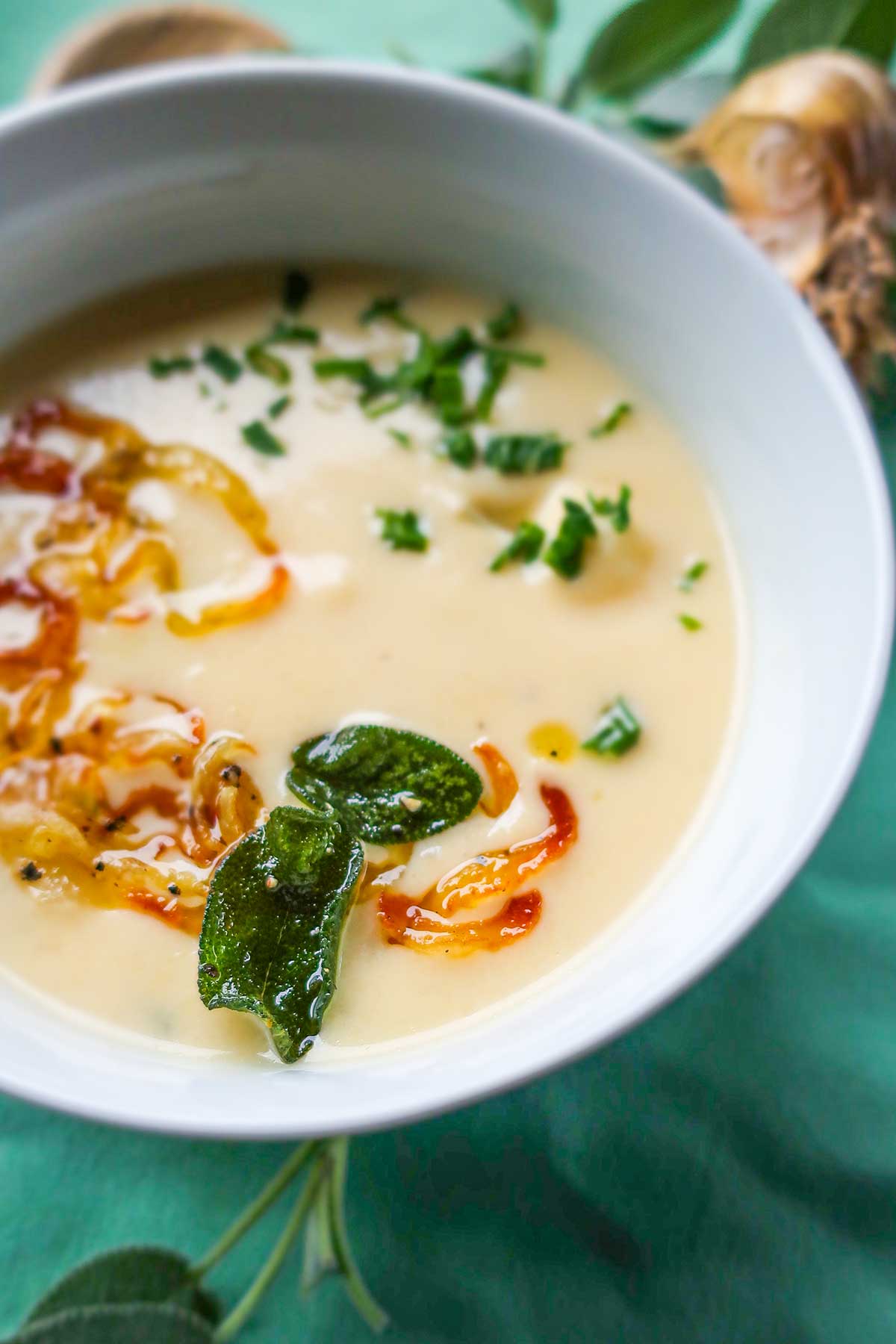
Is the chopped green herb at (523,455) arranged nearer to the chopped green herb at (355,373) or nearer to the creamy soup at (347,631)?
the creamy soup at (347,631)

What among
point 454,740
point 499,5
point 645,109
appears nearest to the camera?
point 454,740

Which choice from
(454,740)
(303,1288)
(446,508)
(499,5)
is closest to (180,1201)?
(303,1288)

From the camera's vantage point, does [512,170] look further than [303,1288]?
Yes

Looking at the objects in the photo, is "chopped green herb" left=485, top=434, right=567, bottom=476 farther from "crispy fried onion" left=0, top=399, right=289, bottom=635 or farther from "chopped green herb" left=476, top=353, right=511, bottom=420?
"crispy fried onion" left=0, top=399, right=289, bottom=635

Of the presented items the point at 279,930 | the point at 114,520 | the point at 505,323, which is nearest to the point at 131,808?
the point at 279,930

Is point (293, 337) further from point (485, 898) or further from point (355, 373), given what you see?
point (485, 898)

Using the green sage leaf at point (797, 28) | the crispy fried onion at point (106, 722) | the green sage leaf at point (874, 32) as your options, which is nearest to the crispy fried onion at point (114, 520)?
the crispy fried onion at point (106, 722)

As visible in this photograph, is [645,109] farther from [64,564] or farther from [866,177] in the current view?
[64,564]
